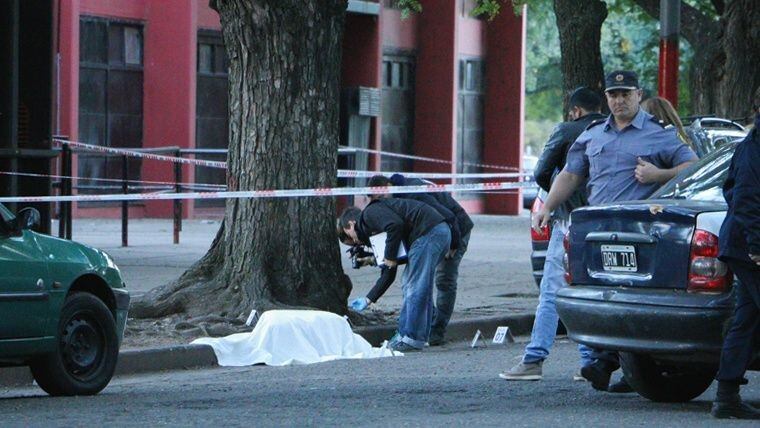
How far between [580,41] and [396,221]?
24.1ft

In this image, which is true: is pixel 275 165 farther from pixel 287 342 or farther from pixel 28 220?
pixel 28 220

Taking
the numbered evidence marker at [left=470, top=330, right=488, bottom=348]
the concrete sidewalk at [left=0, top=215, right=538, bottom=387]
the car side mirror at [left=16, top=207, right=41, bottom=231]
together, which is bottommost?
the numbered evidence marker at [left=470, top=330, right=488, bottom=348]

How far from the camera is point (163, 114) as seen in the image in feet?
93.9

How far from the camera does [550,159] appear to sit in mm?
Result: 10516

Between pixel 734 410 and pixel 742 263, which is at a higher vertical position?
pixel 742 263

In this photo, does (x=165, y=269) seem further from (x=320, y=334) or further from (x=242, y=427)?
(x=242, y=427)

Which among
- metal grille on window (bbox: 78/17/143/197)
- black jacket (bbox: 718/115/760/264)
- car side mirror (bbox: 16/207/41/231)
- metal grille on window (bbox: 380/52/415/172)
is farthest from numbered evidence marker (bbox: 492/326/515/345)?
metal grille on window (bbox: 380/52/415/172)

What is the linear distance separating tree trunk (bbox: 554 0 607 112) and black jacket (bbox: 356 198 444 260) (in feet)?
22.1

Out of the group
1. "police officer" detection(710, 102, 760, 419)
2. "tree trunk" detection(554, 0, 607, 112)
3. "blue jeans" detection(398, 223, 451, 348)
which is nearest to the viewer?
"police officer" detection(710, 102, 760, 419)

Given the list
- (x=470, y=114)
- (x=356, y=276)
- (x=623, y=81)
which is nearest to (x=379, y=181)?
(x=623, y=81)

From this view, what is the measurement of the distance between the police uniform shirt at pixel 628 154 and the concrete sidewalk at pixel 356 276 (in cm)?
357

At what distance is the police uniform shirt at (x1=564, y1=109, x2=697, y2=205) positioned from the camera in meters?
9.59

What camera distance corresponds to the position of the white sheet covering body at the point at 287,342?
476 inches

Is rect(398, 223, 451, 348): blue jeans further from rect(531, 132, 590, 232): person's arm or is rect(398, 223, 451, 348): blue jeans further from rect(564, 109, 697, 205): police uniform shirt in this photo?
rect(564, 109, 697, 205): police uniform shirt
